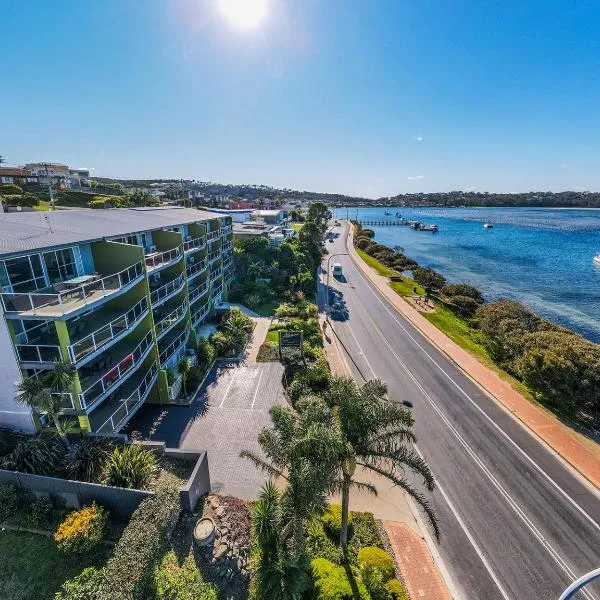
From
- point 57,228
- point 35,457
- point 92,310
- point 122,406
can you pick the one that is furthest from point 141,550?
point 57,228

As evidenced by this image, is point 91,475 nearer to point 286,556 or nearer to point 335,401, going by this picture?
point 286,556

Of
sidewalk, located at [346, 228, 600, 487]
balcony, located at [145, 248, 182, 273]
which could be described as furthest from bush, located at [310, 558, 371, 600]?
balcony, located at [145, 248, 182, 273]

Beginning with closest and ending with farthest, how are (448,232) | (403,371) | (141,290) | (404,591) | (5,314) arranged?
1. (404,591)
2. (5,314)
3. (141,290)
4. (403,371)
5. (448,232)

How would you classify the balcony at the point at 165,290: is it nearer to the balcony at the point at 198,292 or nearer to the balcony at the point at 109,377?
the balcony at the point at 109,377

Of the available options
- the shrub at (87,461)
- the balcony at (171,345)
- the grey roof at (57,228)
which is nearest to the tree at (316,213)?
the grey roof at (57,228)

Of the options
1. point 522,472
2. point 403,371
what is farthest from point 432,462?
point 403,371

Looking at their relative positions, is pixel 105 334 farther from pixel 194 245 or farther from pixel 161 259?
pixel 194 245
